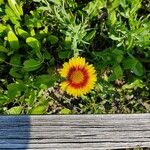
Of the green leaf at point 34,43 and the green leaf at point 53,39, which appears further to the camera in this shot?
the green leaf at point 53,39

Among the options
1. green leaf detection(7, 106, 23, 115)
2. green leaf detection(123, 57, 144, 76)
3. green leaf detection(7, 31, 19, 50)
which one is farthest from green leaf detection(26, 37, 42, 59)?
green leaf detection(123, 57, 144, 76)

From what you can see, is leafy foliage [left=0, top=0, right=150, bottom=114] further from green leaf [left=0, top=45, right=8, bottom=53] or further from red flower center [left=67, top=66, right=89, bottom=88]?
red flower center [left=67, top=66, right=89, bottom=88]

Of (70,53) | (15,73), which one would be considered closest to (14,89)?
(15,73)

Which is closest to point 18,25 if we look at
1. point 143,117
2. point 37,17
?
point 37,17

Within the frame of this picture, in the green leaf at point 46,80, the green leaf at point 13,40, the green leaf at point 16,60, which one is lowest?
the green leaf at point 46,80

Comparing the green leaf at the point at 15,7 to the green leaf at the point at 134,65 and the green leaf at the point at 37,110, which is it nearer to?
the green leaf at the point at 37,110

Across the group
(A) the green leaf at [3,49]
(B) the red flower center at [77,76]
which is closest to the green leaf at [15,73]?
(A) the green leaf at [3,49]
